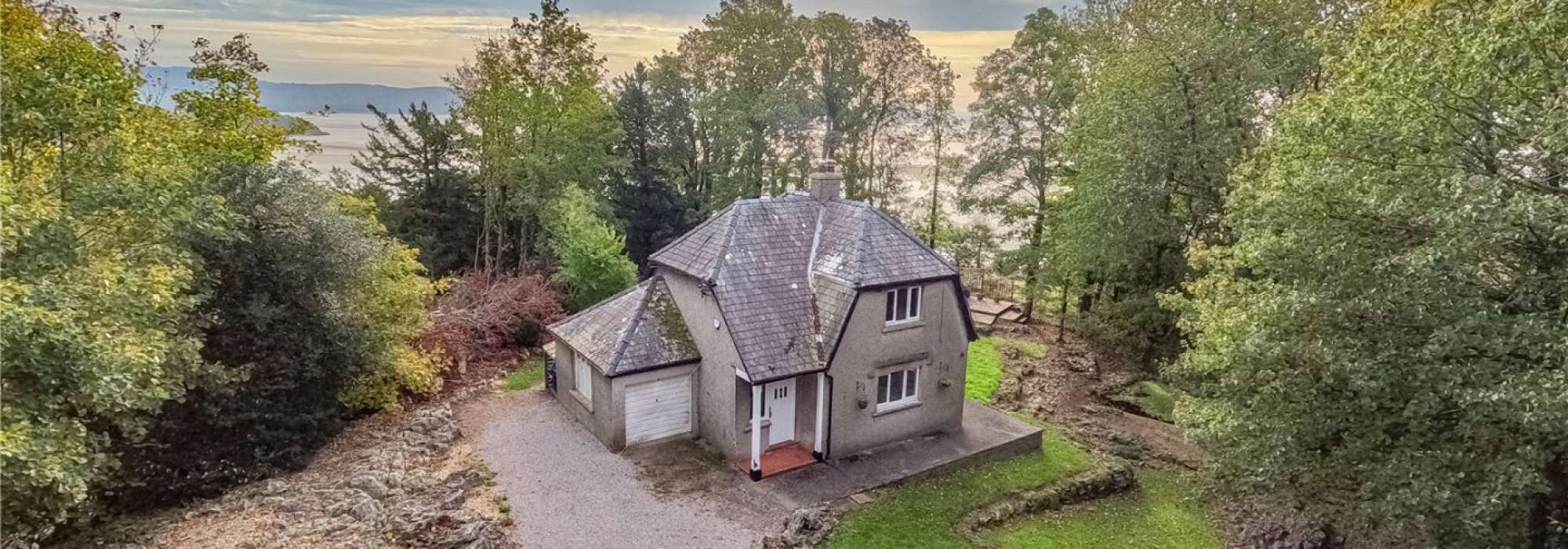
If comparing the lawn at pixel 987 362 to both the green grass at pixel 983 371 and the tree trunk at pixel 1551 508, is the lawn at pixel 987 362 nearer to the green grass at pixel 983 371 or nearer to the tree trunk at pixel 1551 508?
the green grass at pixel 983 371

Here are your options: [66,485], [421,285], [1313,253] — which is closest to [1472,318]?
[1313,253]

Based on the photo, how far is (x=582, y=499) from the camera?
1681cm

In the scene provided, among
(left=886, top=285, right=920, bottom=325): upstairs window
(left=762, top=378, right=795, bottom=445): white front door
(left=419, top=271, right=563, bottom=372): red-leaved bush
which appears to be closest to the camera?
(left=762, top=378, right=795, bottom=445): white front door

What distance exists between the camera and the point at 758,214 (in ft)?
67.4

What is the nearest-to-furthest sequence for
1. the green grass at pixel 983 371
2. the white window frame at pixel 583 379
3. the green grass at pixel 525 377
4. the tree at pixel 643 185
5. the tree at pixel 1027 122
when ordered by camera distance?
the white window frame at pixel 583 379, the green grass at pixel 525 377, the green grass at pixel 983 371, the tree at pixel 1027 122, the tree at pixel 643 185

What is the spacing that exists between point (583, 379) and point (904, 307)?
8.92 m

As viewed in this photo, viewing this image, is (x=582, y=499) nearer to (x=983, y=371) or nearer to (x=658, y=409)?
(x=658, y=409)

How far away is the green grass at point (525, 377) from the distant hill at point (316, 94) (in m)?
10.8

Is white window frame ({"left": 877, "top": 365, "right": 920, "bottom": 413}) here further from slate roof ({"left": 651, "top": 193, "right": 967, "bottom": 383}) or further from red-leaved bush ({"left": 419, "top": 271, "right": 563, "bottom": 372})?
red-leaved bush ({"left": 419, "top": 271, "right": 563, "bottom": 372})

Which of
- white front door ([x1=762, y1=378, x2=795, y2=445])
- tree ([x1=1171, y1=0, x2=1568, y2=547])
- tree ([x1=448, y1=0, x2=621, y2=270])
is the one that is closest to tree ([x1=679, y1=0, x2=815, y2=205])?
tree ([x1=448, y1=0, x2=621, y2=270])

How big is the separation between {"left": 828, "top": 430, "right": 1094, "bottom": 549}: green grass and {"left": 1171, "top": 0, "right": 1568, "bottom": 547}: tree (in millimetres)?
5270

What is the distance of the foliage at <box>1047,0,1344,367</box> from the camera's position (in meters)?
23.2

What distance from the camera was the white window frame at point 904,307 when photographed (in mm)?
19094

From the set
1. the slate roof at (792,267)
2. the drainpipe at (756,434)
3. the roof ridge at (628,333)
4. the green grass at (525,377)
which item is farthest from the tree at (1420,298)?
the green grass at (525,377)
